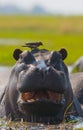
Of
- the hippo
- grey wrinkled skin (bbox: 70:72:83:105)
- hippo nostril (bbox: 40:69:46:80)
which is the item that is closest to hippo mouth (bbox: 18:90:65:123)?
the hippo

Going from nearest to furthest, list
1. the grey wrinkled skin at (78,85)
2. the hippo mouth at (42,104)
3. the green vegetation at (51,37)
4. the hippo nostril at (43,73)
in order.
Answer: the hippo nostril at (43,73) < the hippo mouth at (42,104) < the grey wrinkled skin at (78,85) < the green vegetation at (51,37)

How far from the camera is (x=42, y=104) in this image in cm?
765

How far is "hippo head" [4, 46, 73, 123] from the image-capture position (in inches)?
298

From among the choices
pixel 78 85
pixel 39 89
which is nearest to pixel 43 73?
pixel 39 89

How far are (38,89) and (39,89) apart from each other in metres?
0.01

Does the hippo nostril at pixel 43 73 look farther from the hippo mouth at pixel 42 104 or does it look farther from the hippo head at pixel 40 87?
the hippo mouth at pixel 42 104

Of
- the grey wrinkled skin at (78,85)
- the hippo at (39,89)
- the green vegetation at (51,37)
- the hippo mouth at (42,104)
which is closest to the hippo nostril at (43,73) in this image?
the hippo at (39,89)

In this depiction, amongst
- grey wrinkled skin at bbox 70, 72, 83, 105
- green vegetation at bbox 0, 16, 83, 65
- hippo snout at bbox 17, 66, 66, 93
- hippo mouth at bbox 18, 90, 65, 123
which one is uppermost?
green vegetation at bbox 0, 16, 83, 65

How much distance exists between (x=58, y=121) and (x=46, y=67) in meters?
0.90

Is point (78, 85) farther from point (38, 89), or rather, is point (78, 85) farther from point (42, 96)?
point (38, 89)

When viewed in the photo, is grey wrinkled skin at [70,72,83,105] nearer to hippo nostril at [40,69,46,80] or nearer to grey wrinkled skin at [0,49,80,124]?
grey wrinkled skin at [0,49,80,124]

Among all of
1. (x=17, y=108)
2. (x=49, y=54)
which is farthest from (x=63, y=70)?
(x=17, y=108)

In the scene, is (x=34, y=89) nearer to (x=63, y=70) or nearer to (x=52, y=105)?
(x=52, y=105)

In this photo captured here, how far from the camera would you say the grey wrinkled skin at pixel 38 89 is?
759cm
